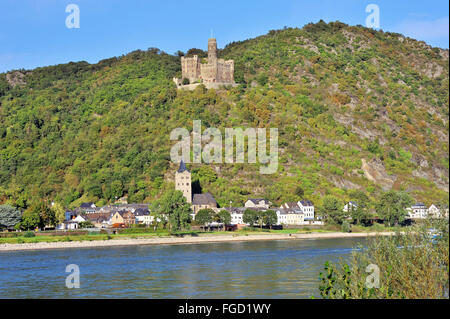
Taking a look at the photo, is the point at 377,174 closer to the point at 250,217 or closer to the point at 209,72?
the point at 250,217

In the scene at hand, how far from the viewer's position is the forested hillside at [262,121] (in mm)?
96375

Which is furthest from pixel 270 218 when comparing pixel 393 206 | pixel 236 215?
pixel 393 206

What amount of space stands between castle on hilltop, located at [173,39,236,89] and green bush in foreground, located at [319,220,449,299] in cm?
9929

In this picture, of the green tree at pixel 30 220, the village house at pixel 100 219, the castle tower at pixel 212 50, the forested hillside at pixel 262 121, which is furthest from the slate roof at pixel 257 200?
the castle tower at pixel 212 50

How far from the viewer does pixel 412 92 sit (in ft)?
456

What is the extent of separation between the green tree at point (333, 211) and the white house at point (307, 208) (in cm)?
559

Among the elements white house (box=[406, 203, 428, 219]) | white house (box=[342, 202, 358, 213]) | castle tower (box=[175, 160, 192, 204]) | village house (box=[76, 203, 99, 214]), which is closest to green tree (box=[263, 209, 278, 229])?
white house (box=[342, 202, 358, 213])

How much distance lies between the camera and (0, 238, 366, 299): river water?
30.6 m

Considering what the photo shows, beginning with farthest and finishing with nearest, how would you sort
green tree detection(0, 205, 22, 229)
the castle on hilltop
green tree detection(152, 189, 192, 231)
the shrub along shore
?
the castle on hilltop → green tree detection(152, 189, 192, 231) → green tree detection(0, 205, 22, 229) → the shrub along shore

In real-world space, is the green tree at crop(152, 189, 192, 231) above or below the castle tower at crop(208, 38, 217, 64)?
below

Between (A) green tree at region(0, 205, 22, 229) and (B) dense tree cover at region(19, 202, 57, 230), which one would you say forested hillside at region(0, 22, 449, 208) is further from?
(A) green tree at region(0, 205, 22, 229)

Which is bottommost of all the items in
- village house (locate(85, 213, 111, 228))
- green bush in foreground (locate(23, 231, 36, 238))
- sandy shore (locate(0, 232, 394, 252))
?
sandy shore (locate(0, 232, 394, 252))

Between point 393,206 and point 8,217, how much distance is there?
4911 centimetres
